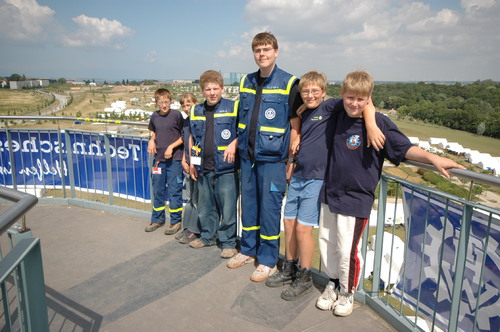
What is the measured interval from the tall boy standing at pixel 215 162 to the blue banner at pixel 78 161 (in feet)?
4.35

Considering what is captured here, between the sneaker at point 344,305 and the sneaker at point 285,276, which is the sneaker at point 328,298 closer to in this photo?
the sneaker at point 344,305

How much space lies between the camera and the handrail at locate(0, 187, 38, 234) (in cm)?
139

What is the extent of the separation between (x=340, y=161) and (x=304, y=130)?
438 mm

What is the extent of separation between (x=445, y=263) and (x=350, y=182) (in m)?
0.79

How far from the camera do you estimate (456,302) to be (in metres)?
2.19

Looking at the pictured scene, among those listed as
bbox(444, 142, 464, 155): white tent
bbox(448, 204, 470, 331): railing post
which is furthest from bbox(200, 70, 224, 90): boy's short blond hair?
bbox(444, 142, 464, 155): white tent

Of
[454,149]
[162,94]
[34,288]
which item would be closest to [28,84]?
[454,149]

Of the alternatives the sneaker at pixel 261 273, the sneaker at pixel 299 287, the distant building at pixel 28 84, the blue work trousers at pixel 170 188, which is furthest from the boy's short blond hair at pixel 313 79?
the distant building at pixel 28 84

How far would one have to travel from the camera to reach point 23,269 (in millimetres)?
1537

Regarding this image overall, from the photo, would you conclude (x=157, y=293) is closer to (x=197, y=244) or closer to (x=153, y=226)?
(x=197, y=244)

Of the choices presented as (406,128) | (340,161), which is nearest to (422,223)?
(340,161)

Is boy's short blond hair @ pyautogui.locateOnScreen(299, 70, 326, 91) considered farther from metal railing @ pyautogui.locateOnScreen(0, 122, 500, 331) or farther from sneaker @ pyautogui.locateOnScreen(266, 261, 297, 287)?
sneaker @ pyautogui.locateOnScreen(266, 261, 297, 287)

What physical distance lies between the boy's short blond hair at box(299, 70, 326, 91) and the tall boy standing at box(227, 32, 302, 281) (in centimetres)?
21

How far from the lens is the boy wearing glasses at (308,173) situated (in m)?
2.74
